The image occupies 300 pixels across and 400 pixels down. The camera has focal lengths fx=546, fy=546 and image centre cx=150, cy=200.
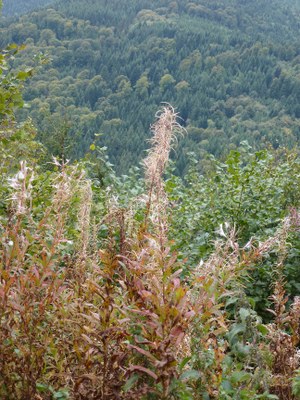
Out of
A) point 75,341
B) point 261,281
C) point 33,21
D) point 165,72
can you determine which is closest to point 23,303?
point 75,341

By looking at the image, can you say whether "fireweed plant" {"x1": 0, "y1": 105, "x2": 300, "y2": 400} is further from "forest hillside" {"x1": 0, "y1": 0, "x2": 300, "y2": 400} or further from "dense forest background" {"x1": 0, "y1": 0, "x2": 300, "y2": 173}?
"dense forest background" {"x1": 0, "y1": 0, "x2": 300, "y2": 173}

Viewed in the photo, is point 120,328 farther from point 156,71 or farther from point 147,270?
point 156,71

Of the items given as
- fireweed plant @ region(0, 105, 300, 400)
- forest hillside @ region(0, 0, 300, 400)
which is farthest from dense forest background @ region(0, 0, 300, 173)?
fireweed plant @ region(0, 105, 300, 400)

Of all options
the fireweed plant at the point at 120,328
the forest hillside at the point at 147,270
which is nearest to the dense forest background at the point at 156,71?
the forest hillside at the point at 147,270

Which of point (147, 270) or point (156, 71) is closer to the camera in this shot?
point (147, 270)

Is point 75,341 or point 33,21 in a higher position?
point 75,341

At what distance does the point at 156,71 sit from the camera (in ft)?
334

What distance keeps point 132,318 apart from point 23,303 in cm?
34

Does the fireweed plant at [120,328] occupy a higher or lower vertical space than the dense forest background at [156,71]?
higher

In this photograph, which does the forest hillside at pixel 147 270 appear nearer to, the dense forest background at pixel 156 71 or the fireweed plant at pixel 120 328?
the fireweed plant at pixel 120 328

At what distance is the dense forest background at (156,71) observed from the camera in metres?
71.8

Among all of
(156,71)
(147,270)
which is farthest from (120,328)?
(156,71)

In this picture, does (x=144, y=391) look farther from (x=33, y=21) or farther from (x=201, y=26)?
(x=201, y=26)

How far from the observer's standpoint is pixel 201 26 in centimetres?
12244
